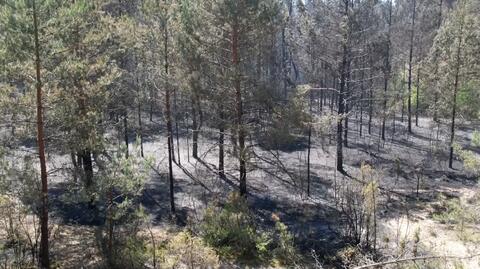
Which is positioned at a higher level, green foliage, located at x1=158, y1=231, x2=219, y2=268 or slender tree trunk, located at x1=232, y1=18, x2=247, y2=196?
slender tree trunk, located at x1=232, y1=18, x2=247, y2=196

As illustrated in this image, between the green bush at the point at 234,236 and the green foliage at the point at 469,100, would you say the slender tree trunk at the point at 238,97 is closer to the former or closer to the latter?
the green bush at the point at 234,236

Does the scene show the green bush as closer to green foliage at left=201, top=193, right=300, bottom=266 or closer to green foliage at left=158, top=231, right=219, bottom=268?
green foliage at left=201, top=193, right=300, bottom=266

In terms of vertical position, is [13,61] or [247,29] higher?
[247,29]

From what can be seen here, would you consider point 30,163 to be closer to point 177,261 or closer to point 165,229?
point 177,261

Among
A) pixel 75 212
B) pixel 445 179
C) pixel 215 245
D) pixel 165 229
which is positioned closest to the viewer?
pixel 215 245

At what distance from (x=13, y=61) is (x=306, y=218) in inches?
476

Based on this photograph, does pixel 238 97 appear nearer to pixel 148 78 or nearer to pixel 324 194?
pixel 148 78

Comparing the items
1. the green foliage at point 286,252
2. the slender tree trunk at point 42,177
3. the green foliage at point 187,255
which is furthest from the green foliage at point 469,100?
the slender tree trunk at point 42,177

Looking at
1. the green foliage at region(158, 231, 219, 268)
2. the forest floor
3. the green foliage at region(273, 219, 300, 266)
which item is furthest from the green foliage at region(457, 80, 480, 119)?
the green foliage at region(158, 231, 219, 268)

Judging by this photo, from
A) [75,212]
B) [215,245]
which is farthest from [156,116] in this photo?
[215,245]

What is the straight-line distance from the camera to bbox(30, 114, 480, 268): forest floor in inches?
604

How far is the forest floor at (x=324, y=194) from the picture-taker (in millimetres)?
15336

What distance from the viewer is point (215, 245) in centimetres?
1430

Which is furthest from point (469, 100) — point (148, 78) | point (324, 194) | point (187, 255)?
point (187, 255)
